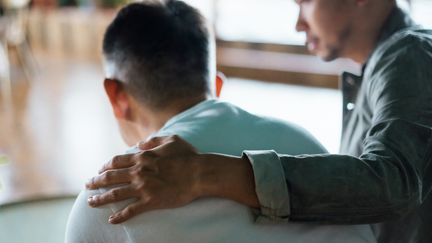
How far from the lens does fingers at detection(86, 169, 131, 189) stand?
2.57 feet

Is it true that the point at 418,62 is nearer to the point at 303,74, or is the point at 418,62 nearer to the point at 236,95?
the point at 236,95

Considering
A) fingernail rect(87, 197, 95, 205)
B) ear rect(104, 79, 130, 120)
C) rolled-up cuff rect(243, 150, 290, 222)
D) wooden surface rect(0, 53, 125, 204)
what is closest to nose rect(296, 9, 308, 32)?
ear rect(104, 79, 130, 120)

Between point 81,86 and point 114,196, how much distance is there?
522cm

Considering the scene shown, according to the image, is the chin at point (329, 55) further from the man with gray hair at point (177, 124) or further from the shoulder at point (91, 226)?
the shoulder at point (91, 226)

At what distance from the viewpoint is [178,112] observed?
99 centimetres

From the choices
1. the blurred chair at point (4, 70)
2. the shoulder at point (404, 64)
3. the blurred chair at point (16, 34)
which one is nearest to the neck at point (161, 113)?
the shoulder at point (404, 64)

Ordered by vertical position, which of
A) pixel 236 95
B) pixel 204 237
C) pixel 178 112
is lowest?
pixel 236 95

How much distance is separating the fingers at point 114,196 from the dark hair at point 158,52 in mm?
252

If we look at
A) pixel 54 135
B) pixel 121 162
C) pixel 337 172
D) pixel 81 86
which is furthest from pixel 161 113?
pixel 81 86

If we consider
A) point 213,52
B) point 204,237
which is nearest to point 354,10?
point 213,52

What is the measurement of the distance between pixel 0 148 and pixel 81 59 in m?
3.51

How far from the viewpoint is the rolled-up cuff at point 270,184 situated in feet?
2.53

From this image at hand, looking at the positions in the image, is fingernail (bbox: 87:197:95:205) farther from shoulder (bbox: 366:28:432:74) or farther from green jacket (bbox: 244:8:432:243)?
shoulder (bbox: 366:28:432:74)

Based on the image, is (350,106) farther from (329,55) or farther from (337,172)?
(337,172)
